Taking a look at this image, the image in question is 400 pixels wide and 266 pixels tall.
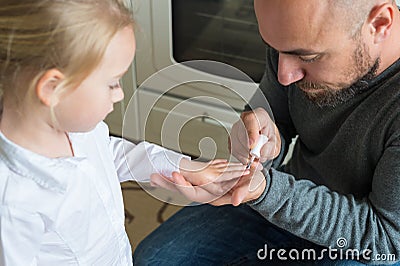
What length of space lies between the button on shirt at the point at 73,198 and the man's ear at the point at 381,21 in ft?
1.09

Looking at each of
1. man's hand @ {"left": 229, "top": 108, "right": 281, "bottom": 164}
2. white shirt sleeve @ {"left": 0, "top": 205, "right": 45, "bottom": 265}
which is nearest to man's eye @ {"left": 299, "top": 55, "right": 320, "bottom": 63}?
man's hand @ {"left": 229, "top": 108, "right": 281, "bottom": 164}

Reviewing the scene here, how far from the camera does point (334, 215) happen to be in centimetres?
89

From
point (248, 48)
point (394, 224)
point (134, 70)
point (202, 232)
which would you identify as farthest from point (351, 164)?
point (134, 70)

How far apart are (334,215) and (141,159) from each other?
0.29 metres

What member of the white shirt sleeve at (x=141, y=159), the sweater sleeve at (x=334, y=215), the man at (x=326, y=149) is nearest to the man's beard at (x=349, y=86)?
the man at (x=326, y=149)

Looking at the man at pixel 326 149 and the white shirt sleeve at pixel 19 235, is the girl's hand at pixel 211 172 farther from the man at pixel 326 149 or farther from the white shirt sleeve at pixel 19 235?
the white shirt sleeve at pixel 19 235

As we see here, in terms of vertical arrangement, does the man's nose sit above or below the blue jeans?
above

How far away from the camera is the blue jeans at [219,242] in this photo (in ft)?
3.40

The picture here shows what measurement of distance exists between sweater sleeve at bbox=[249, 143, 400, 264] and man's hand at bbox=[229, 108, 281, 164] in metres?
0.07

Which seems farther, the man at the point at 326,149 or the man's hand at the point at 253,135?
the man's hand at the point at 253,135

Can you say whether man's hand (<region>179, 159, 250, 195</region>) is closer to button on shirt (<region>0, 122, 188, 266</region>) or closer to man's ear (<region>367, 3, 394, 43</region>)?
button on shirt (<region>0, 122, 188, 266</region>)

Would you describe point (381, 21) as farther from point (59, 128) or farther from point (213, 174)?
point (59, 128)

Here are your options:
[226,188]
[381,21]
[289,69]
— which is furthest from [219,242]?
[381,21]

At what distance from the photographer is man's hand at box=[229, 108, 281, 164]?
0.95m
